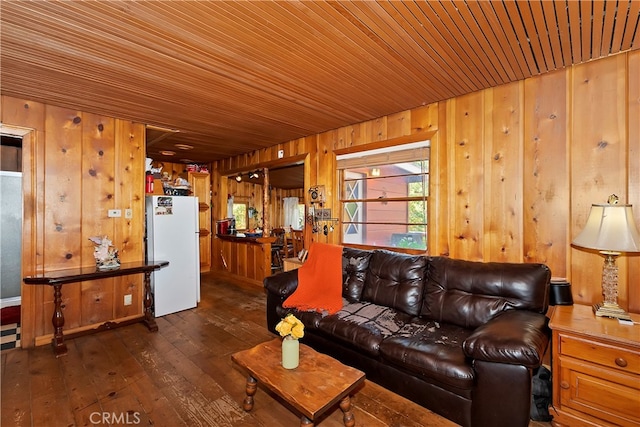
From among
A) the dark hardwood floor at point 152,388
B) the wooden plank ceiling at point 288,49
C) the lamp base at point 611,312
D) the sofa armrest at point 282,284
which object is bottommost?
the dark hardwood floor at point 152,388

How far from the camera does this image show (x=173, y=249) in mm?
4020

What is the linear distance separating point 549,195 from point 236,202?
22.9 feet

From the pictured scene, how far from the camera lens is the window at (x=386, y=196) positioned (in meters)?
3.33

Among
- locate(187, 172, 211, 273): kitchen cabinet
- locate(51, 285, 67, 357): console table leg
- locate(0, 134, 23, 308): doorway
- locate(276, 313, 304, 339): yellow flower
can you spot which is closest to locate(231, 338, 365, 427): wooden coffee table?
locate(276, 313, 304, 339): yellow flower

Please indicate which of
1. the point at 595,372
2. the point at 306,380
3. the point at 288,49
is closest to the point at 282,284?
the point at 306,380

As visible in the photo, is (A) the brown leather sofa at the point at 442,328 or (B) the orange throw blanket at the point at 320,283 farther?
(B) the orange throw blanket at the point at 320,283

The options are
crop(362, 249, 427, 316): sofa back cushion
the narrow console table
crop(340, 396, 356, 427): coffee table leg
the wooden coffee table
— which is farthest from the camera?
the narrow console table

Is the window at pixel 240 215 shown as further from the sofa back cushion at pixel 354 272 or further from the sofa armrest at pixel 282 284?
the sofa back cushion at pixel 354 272

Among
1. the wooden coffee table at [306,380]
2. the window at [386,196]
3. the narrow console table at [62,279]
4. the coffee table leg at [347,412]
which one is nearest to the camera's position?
the wooden coffee table at [306,380]

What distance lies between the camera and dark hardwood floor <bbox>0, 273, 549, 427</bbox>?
6.16 ft

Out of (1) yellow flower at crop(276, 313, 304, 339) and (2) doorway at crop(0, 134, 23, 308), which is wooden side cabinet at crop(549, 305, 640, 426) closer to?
(1) yellow flower at crop(276, 313, 304, 339)

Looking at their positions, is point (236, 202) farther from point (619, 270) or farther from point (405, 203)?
point (619, 270)

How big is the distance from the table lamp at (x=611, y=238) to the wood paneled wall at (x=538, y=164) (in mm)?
332

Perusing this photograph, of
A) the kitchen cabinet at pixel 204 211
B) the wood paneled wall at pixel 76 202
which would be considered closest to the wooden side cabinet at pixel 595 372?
the wood paneled wall at pixel 76 202
